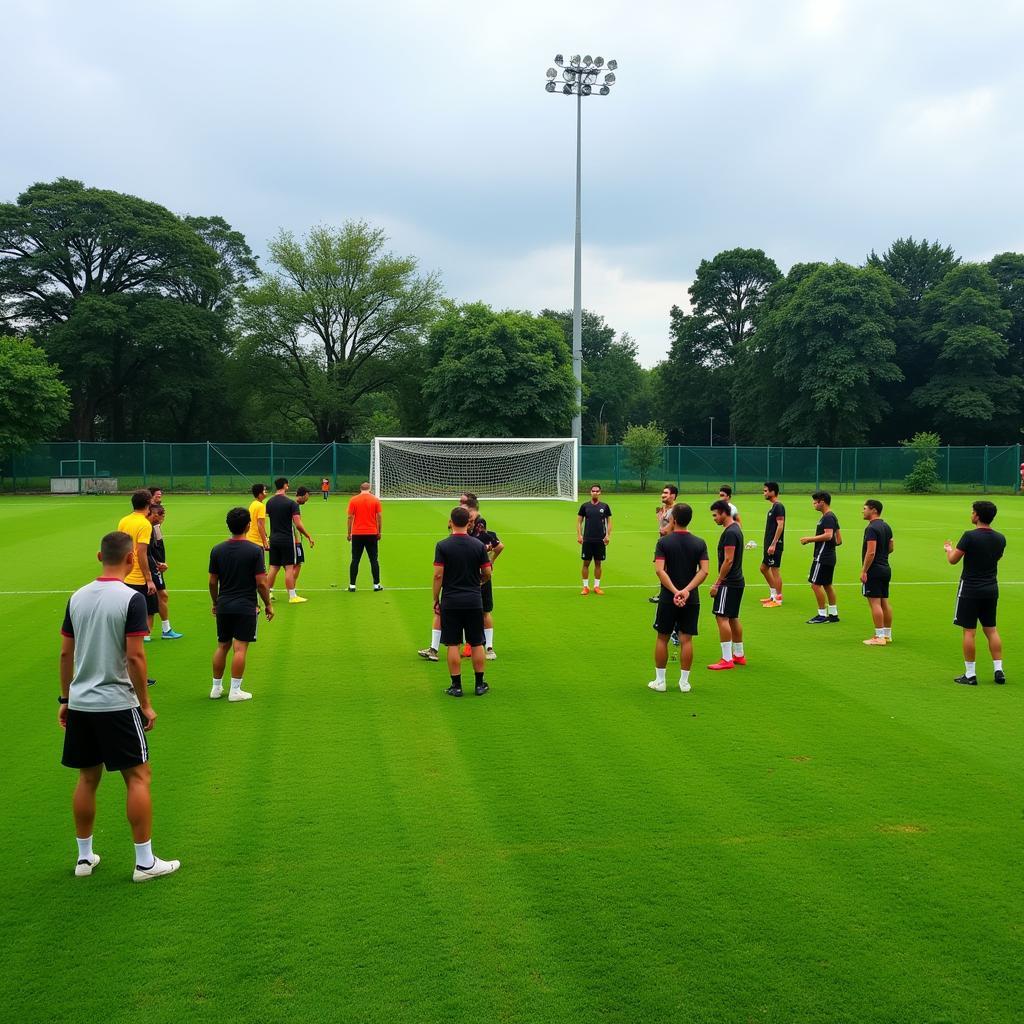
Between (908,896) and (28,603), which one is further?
(28,603)

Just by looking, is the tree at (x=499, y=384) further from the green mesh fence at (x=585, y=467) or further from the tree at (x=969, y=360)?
the tree at (x=969, y=360)

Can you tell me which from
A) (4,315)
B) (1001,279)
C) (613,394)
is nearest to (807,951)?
(4,315)

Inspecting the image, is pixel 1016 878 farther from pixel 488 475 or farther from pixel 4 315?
pixel 4 315

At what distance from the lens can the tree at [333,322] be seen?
56.8 metres

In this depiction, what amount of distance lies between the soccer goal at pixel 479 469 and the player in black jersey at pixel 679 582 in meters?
33.7

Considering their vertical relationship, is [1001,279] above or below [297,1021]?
above

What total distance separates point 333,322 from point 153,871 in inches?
2211

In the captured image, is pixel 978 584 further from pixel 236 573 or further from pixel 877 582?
pixel 236 573

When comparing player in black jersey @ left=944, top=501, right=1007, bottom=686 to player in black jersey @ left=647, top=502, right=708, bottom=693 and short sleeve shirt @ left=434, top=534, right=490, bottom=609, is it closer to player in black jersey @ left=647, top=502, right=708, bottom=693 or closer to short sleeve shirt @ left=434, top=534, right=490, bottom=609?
player in black jersey @ left=647, top=502, right=708, bottom=693

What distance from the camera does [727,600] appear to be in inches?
395

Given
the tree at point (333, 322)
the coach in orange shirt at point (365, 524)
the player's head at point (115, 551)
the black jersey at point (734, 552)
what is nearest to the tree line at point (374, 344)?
the tree at point (333, 322)

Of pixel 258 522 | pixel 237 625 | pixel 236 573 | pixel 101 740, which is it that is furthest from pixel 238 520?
pixel 258 522

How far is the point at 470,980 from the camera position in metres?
4.15

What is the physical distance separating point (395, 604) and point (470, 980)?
10.2m
